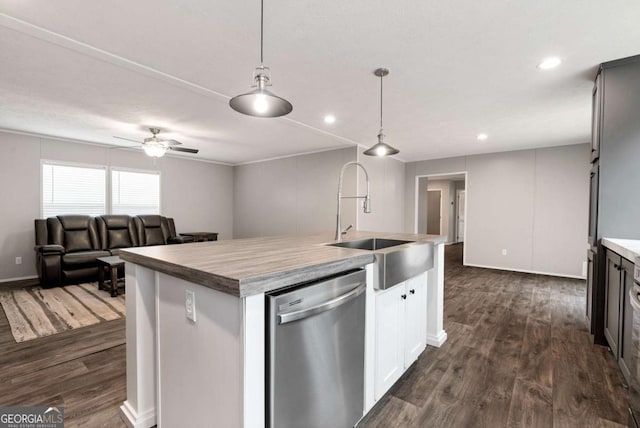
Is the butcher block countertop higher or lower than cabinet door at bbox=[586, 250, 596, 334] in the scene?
higher

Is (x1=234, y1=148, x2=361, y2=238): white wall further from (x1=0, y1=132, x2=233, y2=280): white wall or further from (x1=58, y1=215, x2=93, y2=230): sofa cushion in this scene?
(x1=58, y1=215, x2=93, y2=230): sofa cushion

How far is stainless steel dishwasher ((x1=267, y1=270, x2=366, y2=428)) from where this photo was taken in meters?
1.11

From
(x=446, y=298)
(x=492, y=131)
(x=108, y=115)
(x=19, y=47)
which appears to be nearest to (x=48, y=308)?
(x=108, y=115)

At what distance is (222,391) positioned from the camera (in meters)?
1.11

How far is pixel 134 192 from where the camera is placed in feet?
20.2

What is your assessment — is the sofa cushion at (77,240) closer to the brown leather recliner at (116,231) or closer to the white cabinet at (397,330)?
the brown leather recliner at (116,231)

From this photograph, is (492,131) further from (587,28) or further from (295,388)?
(295,388)

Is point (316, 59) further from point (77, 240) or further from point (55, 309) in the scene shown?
point (77, 240)

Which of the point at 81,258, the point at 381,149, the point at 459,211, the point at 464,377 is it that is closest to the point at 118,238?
the point at 81,258

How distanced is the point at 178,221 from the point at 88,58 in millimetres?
4951

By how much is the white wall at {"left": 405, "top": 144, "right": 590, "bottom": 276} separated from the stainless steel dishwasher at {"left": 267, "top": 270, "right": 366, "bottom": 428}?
5596 mm

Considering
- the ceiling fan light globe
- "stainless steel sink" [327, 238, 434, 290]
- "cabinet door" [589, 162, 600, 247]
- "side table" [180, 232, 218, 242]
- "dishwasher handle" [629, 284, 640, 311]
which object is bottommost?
"side table" [180, 232, 218, 242]

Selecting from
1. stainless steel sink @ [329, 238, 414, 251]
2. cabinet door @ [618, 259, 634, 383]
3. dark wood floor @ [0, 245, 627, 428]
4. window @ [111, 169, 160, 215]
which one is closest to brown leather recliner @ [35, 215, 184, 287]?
window @ [111, 169, 160, 215]

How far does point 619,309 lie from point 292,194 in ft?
17.5
